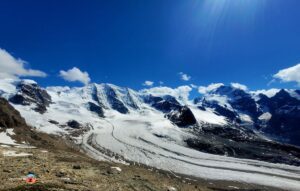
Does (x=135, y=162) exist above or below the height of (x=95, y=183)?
above

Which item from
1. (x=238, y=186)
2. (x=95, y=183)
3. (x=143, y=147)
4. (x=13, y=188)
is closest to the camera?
(x=13, y=188)

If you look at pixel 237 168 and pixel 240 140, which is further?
pixel 240 140

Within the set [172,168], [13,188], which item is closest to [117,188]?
[13,188]

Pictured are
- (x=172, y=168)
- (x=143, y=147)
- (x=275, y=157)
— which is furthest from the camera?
(x=143, y=147)

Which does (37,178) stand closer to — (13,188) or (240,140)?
(13,188)

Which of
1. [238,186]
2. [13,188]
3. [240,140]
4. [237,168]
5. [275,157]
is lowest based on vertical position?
[13,188]

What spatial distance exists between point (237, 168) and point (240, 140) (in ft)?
258

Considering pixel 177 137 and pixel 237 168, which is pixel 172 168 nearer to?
pixel 237 168

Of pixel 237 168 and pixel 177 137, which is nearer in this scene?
pixel 237 168

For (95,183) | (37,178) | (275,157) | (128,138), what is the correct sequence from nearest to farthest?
(37,178), (95,183), (275,157), (128,138)

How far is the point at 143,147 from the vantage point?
147 metres

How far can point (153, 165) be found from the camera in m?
109

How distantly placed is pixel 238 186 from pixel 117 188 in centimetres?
6325

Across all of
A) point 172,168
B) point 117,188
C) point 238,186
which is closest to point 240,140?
point 172,168
